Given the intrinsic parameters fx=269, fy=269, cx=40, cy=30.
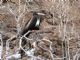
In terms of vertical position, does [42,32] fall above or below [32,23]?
below

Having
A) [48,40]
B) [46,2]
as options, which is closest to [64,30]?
[48,40]

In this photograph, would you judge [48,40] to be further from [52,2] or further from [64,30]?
[52,2]

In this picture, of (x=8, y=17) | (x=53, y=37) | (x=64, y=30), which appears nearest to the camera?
(x=64, y=30)

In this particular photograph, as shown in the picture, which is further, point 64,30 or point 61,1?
point 61,1

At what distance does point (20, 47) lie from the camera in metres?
4.25

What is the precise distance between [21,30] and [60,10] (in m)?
0.81

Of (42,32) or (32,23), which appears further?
(42,32)

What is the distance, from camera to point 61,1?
195 inches

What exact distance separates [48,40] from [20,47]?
0.60m

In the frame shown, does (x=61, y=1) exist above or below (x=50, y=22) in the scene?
above

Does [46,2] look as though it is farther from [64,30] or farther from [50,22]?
[64,30]

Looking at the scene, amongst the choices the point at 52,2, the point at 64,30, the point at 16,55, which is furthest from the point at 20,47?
the point at 52,2

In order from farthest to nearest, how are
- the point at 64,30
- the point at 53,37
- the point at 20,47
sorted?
the point at 53,37, the point at 64,30, the point at 20,47

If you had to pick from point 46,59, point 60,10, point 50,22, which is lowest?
point 46,59
